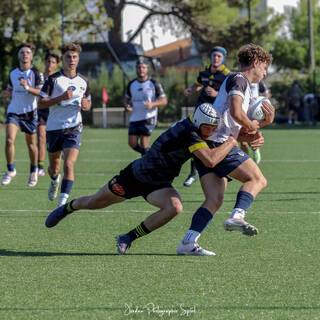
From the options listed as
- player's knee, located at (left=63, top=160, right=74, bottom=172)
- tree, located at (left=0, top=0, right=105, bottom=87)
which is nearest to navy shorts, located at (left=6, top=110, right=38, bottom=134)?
player's knee, located at (left=63, top=160, right=74, bottom=172)

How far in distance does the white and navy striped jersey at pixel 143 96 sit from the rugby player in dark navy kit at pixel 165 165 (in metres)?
8.70

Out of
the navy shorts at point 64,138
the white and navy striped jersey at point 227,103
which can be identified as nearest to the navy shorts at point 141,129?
the navy shorts at point 64,138

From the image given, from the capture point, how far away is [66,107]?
10.8 m

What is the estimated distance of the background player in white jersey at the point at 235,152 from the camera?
7348 millimetres

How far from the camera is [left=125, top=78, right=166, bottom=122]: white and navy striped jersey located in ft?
53.2

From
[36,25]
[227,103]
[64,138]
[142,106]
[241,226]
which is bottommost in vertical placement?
[241,226]

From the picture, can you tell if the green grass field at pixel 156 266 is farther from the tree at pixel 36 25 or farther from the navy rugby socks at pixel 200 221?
the tree at pixel 36 25

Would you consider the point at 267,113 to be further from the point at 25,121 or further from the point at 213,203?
the point at 25,121

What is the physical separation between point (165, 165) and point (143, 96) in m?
9.29

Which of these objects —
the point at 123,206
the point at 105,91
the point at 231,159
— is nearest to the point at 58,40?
the point at 105,91

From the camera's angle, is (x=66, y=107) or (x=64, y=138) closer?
(x=64, y=138)

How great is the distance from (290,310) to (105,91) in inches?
1293

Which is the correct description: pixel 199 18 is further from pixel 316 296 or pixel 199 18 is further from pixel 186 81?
pixel 316 296

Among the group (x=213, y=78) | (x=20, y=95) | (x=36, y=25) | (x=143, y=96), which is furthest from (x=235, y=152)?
(x=36, y=25)
